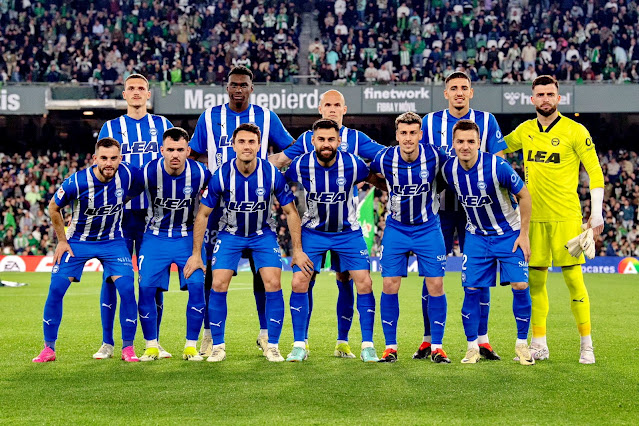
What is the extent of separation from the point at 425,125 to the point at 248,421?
374 centimetres

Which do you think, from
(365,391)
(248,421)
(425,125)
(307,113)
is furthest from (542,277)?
(307,113)

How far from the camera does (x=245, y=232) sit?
22.6ft

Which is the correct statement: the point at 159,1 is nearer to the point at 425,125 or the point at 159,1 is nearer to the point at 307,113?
the point at 307,113

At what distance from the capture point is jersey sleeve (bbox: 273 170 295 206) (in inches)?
271

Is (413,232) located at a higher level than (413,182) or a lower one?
lower

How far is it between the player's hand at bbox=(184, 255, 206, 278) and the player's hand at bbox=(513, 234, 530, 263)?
2570 millimetres

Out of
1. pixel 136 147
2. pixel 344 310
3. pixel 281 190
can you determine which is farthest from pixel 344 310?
pixel 136 147

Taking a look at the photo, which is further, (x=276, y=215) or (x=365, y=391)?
(x=276, y=215)

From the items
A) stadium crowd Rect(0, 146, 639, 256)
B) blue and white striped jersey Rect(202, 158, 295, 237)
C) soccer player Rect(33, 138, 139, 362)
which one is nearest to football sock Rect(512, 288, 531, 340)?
blue and white striped jersey Rect(202, 158, 295, 237)

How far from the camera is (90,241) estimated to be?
6969mm

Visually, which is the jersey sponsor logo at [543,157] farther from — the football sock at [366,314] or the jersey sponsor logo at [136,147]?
the jersey sponsor logo at [136,147]

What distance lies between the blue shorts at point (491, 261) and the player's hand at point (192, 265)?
7.19 ft

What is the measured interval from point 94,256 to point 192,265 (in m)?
0.87

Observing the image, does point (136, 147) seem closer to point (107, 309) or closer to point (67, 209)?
point (107, 309)
